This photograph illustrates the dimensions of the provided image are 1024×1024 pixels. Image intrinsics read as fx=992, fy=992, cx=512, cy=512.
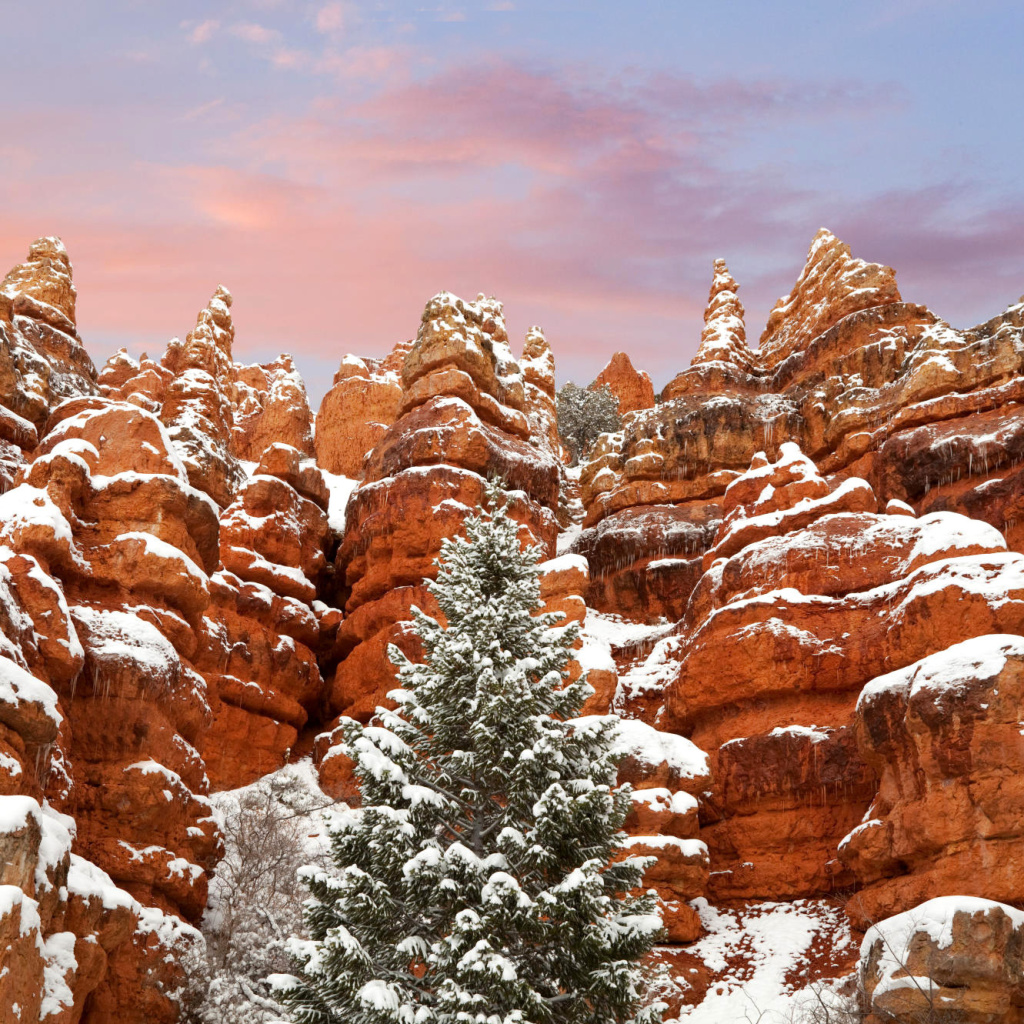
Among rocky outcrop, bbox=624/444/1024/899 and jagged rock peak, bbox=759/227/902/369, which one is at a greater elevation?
jagged rock peak, bbox=759/227/902/369

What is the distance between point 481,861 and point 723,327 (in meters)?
55.3

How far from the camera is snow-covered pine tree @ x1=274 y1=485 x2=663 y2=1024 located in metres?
14.7

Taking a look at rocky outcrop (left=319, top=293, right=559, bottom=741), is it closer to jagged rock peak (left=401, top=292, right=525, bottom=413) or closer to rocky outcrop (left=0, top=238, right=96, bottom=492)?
jagged rock peak (left=401, top=292, right=525, bottom=413)

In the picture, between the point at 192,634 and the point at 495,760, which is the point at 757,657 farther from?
the point at 192,634

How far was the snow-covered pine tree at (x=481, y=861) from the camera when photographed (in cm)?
1470

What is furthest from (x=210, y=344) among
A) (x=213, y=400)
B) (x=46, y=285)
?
(x=46, y=285)

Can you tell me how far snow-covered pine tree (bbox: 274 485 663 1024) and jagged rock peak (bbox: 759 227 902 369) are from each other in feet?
144

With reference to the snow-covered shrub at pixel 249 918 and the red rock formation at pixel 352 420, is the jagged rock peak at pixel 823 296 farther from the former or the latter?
the snow-covered shrub at pixel 249 918

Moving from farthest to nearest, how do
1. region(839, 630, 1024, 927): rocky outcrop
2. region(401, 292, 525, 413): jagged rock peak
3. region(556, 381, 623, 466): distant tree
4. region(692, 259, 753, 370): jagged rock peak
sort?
region(556, 381, 623, 466): distant tree → region(692, 259, 753, 370): jagged rock peak → region(401, 292, 525, 413): jagged rock peak → region(839, 630, 1024, 927): rocky outcrop

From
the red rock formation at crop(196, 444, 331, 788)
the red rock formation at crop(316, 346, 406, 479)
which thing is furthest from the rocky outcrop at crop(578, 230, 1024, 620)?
the red rock formation at crop(316, 346, 406, 479)

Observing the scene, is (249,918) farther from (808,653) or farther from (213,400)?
(213,400)

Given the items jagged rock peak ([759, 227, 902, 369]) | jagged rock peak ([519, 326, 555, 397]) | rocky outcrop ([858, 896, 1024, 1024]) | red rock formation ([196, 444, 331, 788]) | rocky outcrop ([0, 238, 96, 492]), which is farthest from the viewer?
jagged rock peak ([519, 326, 555, 397])

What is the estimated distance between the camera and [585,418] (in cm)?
9038

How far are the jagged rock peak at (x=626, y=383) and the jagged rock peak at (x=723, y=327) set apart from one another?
70.4ft
